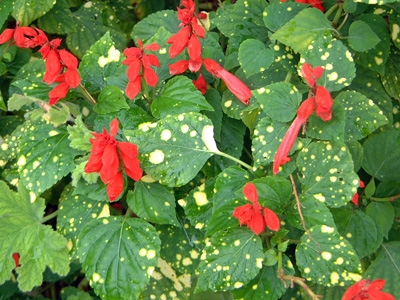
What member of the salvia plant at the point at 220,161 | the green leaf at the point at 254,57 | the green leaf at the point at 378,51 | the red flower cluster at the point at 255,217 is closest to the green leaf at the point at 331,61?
the salvia plant at the point at 220,161

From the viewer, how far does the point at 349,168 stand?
2.97 ft

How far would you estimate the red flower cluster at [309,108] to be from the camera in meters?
0.83

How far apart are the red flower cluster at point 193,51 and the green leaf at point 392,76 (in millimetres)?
482

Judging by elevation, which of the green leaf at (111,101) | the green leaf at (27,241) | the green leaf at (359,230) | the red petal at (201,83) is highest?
the red petal at (201,83)

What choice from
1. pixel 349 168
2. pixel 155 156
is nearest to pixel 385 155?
pixel 349 168

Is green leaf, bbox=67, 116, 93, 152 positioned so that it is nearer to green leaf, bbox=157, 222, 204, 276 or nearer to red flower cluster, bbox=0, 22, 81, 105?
red flower cluster, bbox=0, 22, 81, 105

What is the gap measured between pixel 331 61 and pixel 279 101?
16cm

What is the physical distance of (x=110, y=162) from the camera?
775mm

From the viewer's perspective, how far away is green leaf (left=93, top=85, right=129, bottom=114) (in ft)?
3.26

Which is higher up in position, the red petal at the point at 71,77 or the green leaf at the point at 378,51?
the green leaf at the point at 378,51

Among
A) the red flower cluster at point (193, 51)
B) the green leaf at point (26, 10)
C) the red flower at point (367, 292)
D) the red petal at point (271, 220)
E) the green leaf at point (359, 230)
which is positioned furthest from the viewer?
the green leaf at point (26, 10)

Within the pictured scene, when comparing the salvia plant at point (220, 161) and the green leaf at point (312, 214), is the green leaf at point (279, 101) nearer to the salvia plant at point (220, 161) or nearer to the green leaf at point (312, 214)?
the salvia plant at point (220, 161)

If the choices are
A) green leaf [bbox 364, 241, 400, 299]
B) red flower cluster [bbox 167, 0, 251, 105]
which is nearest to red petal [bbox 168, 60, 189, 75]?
red flower cluster [bbox 167, 0, 251, 105]

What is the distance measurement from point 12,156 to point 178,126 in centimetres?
57
